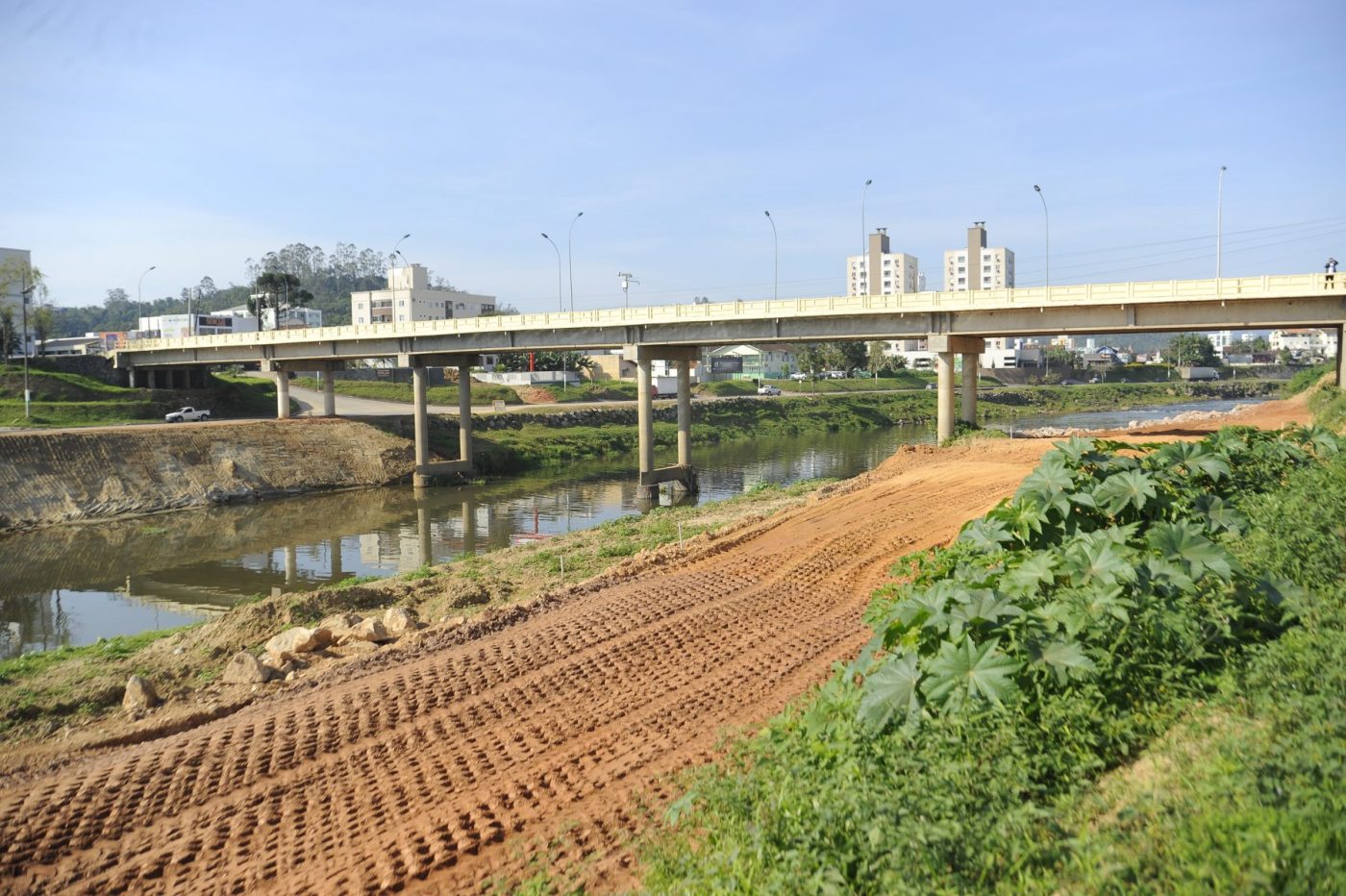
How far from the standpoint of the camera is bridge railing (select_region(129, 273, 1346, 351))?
35.2m

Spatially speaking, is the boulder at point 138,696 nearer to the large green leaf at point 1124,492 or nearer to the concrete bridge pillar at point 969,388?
the large green leaf at point 1124,492

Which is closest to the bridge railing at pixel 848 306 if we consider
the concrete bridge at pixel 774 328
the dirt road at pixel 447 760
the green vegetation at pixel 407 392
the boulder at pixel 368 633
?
the concrete bridge at pixel 774 328

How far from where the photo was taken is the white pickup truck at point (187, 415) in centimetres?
6470

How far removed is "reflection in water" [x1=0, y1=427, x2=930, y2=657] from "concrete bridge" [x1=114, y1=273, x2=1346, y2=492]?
5126mm

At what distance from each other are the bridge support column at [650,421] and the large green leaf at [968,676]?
41.1 meters

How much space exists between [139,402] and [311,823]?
219ft

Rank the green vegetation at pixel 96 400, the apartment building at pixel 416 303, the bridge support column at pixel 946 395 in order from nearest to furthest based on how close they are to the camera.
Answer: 1. the bridge support column at pixel 946 395
2. the green vegetation at pixel 96 400
3. the apartment building at pixel 416 303

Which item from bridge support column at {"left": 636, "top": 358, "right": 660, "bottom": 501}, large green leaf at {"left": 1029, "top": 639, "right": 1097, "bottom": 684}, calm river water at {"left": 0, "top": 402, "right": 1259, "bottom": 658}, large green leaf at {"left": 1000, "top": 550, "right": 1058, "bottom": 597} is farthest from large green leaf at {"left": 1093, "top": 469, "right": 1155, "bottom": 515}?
bridge support column at {"left": 636, "top": 358, "right": 660, "bottom": 501}

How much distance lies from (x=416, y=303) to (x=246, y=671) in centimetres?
11604

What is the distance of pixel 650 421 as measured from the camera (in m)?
51.3

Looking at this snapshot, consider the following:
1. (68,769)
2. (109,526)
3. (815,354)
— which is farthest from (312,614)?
(815,354)

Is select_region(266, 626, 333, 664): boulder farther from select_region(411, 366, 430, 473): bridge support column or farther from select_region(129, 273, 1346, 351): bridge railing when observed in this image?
select_region(411, 366, 430, 473): bridge support column

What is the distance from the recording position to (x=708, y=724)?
416 inches

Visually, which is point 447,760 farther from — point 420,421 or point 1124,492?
point 420,421
